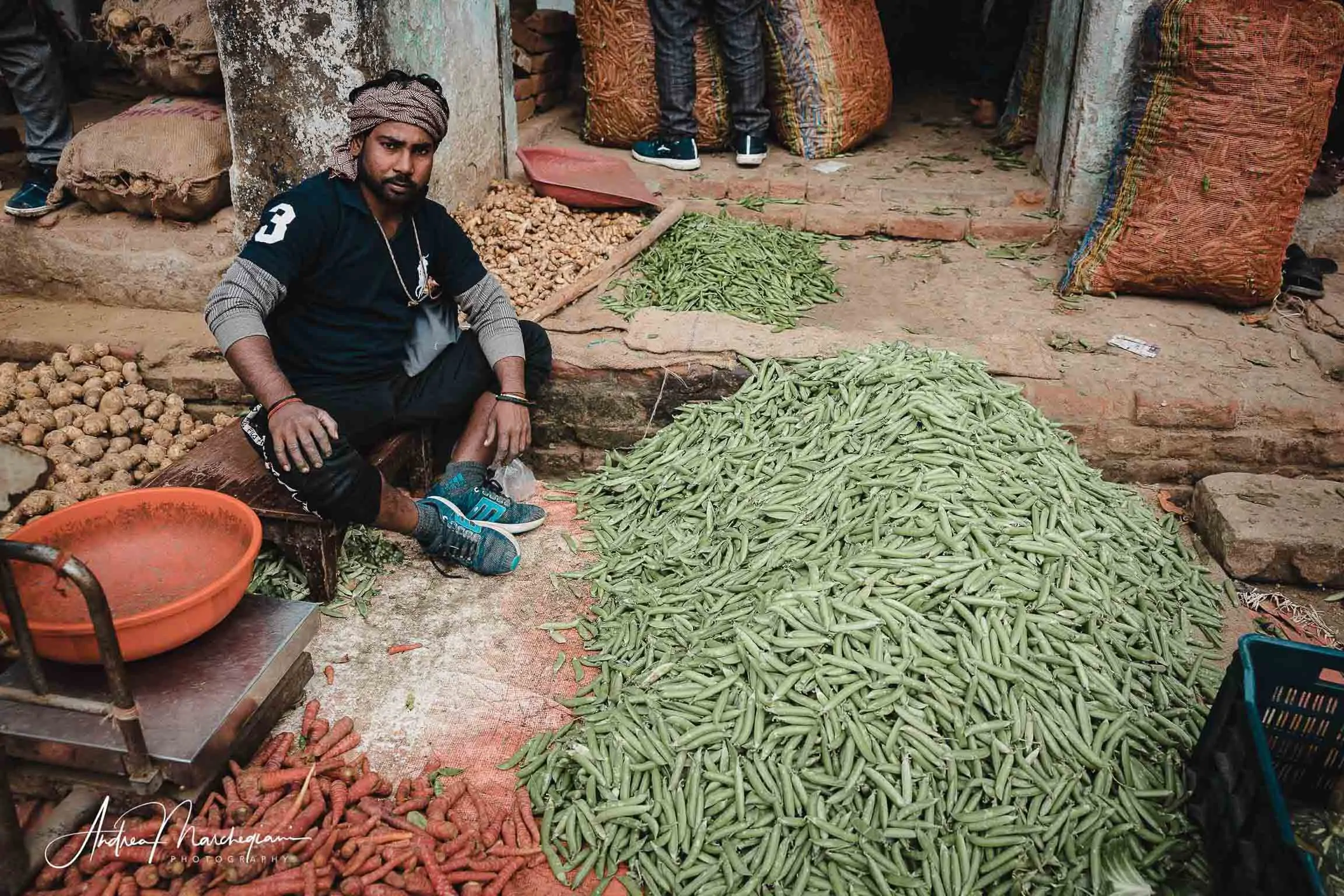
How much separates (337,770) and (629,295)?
245 cm

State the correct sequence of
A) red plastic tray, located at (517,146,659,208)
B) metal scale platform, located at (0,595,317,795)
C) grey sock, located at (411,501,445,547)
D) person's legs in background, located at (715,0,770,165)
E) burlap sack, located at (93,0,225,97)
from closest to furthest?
metal scale platform, located at (0,595,317,795) < grey sock, located at (411,501,445,547) < burlap sack, located at (93,0,225,97) < red plastic tray, located at (517,146,659,208) < person's legs in background, located at (715,0,770,165)

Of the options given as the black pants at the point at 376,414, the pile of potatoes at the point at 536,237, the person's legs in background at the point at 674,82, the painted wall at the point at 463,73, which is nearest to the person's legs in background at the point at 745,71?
the person's legs in background at the point at 674,82

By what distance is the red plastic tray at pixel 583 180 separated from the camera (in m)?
4.82

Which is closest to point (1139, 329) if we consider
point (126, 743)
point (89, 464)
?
point (126, 743)

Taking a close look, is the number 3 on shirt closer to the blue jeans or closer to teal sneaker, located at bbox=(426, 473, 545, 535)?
teal sneaker, located at bbox=(426, 473, 545, 535)

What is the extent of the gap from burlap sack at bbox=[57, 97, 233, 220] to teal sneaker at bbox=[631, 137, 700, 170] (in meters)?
2.36

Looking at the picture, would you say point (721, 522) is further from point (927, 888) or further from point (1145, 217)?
point (1145, 217)

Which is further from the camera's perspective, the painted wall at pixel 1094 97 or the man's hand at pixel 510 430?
the painted wall at pixel 1094 97

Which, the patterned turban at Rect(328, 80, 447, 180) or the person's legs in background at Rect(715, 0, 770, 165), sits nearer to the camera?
the patterned turban at Rect(328, 80, 447, 180)

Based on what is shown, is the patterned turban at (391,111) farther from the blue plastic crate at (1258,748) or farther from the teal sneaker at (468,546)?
the blue plastic crate at (1258,748)

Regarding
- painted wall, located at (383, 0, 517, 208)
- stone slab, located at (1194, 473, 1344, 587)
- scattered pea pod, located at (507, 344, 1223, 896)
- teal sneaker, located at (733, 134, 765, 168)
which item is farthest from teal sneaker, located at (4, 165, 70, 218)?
stone slab, located at (1194, 473, 1344, 587)

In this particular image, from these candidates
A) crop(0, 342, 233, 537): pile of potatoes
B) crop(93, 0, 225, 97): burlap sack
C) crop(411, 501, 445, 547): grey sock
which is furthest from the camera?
crop(93, 0, 225, 97): burlap sack

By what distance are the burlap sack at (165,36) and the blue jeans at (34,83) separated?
49cm

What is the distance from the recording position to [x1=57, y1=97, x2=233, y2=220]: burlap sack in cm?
411
